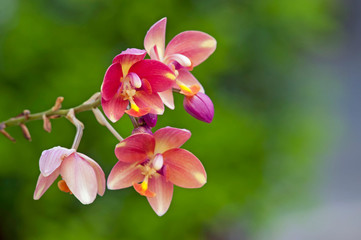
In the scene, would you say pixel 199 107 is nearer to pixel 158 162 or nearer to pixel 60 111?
pixel 158 162

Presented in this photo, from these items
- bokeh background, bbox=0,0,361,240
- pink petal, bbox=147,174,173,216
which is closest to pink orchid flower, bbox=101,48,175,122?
pink petal, bbox=147,174,173,216

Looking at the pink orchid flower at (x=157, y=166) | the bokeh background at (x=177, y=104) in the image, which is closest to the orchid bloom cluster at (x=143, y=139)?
the pink orchid flower at (x=157, y=166)

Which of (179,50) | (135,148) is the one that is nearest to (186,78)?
(179,50)

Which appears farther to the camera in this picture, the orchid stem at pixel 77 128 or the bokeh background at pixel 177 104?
the bokeh background at pixel 177 104

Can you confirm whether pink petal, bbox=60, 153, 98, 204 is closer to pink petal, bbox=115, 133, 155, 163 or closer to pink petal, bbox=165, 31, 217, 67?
pink petal, bbox=115, 133, 155, 163

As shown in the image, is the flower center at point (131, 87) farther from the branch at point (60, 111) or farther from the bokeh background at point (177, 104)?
the bokeh background at point (177, 104)

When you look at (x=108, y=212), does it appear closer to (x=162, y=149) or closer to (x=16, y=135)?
(x=16, y=135)
